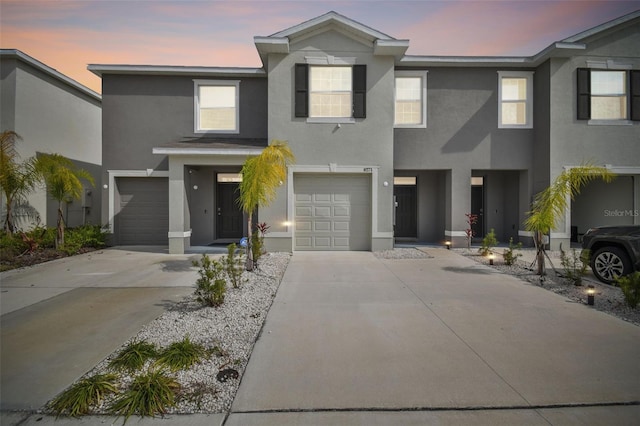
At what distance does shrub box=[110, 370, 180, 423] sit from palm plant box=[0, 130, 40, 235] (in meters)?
10.0

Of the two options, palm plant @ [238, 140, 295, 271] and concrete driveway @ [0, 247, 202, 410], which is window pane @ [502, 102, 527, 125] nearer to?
palm plant @ [238, 140, 295, 271]

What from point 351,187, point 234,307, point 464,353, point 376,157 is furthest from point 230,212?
point 464,353

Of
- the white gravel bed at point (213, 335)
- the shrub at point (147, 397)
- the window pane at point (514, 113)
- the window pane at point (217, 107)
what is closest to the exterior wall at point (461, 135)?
the window pane at point (514, 113)

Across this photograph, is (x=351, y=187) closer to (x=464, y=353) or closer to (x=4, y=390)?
(x=464, y=353)

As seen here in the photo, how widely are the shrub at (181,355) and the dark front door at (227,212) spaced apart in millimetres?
9365

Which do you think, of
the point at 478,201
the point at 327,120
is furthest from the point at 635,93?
the point at 327,120

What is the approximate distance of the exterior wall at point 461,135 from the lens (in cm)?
1166

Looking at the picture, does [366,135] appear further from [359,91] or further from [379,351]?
[379,351]

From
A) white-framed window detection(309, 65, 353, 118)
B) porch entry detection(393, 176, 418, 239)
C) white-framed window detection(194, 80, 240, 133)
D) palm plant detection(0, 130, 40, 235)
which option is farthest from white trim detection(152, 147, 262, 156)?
porch entry detection(393, 176, 418, 239)

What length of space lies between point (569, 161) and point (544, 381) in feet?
34.2

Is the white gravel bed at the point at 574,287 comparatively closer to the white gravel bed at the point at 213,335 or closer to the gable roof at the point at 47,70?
the white gravel bed at the point at 213,335

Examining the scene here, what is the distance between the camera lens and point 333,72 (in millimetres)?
10703

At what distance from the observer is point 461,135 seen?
461 inches

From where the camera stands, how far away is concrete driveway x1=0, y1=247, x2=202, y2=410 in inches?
131
